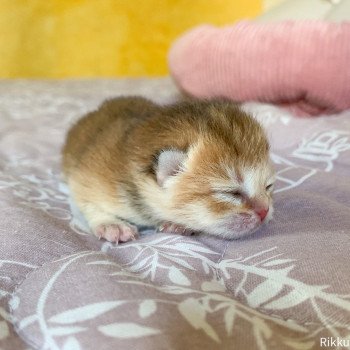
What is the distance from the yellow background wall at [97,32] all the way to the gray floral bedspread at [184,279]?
1472mm

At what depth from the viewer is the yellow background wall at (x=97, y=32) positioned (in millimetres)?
2311

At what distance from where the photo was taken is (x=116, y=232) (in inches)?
32.4

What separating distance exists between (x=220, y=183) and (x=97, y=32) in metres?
1.84

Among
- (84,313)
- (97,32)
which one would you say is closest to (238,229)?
(84,313)

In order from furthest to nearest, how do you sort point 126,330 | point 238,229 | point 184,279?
point 238,229, point 184,279, point 126,330

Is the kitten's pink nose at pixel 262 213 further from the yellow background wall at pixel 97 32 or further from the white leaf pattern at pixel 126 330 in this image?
the yellow background wall at pixel 97 32

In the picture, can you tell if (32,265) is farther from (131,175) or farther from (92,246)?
(131,175)

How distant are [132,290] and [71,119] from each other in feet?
3.69

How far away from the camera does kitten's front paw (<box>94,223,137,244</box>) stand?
81cm

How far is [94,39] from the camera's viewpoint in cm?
245

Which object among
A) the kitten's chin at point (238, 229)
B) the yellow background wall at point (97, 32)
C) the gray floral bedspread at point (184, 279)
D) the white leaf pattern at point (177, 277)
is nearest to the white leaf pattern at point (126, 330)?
the gray floral bedspread at point (184, 279)

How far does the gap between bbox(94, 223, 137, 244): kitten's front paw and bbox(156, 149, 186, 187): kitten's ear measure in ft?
0.33

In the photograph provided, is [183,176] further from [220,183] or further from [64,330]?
[64,330]

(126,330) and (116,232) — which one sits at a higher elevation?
(126,330)
